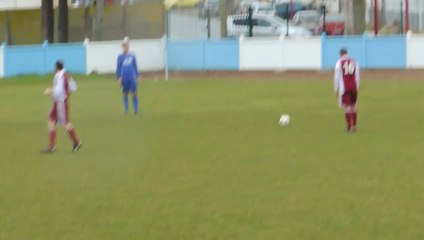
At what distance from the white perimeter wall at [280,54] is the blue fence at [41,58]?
595 centimetres

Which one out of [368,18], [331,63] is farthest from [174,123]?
[368,18]

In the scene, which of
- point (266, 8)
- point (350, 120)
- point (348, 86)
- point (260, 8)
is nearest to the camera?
point (348, 86)

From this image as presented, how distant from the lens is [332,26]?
181ft

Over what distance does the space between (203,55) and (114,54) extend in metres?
3.28

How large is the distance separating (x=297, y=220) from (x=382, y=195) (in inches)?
75.2

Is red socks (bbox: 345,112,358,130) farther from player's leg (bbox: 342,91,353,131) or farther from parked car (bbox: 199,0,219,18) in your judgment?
parked car (bbox: 199,0,219,18)

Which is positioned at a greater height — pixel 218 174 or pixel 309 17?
pixel 309 17

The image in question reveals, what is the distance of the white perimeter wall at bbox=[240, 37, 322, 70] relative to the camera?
4072 cm

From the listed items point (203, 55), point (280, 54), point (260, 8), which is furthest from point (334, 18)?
A: point (280, 54)

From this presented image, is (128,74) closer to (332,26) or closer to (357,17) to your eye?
(357,17)

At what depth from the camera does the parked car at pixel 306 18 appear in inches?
2234

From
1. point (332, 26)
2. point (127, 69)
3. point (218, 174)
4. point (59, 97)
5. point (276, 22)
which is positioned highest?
point (276, 22)

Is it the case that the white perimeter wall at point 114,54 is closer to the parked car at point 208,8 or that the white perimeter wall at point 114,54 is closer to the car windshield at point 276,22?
the parked car at point 208,8

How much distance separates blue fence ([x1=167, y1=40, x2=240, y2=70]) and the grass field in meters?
12.8
